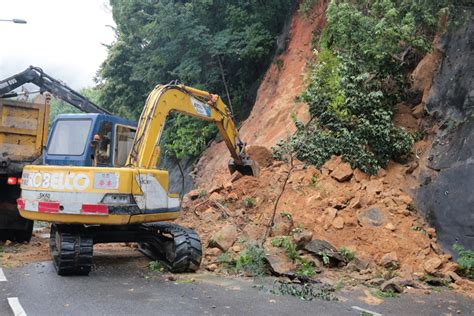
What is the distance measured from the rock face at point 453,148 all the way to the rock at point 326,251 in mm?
2212

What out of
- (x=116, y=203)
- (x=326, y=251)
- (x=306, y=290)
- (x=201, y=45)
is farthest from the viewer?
(x=201, y=45)

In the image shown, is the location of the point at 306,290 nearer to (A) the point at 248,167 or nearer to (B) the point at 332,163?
(B) the point at 332,163

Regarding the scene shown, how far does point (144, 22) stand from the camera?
22.3 metres

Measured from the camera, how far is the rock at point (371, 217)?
1017cm

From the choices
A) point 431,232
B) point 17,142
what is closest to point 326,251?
point 431,232

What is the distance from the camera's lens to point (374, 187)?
11.1 m

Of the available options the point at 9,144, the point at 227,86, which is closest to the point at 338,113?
the point at 9,144

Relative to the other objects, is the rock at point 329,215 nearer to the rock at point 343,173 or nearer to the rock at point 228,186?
the rock at point 343,173

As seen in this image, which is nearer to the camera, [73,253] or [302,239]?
[73,253]

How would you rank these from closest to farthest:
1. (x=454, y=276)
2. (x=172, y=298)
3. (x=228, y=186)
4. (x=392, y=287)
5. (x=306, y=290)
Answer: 1. (x=172, y=298)
2. (x=306, y=290)
3. (x=392, y=287)
4. (x=454, y=276)
5. (x=228, y=186)

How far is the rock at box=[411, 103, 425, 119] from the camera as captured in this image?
12.4 meters

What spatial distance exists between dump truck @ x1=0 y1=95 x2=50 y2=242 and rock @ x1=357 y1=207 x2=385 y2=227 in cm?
735

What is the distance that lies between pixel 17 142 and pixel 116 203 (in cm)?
482

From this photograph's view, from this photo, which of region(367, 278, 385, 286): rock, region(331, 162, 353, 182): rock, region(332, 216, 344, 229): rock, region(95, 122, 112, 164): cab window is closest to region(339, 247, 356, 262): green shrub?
region(332, 216, 344, 229): rock
